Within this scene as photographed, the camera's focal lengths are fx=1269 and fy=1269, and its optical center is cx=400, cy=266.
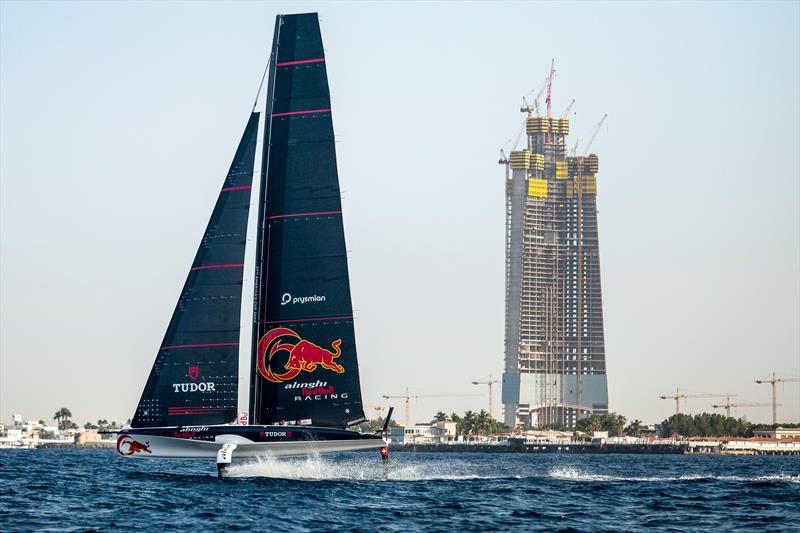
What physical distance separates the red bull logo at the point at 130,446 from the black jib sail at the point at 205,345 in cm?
79

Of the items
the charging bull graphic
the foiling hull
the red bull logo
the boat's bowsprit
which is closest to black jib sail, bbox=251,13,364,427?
the charging bull graphic

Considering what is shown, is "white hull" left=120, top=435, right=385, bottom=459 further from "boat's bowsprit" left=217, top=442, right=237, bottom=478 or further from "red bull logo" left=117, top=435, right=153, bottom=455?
"boat's bowsprit" left=217, top=442, right=237, bottom=478

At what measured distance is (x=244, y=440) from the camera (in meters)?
56.9

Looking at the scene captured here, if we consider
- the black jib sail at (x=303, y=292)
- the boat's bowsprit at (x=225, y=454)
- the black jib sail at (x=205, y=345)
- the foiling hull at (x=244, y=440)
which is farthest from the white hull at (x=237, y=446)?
the black jib sail at (x=303, y=292)

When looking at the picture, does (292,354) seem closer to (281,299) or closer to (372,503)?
(281,299)

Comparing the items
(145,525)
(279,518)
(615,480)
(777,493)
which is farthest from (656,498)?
(145,525)

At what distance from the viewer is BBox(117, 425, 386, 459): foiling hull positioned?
57.0 m

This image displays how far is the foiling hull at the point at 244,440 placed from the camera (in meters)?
57.0

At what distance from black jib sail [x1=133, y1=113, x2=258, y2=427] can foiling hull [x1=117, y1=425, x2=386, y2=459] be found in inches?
23.6

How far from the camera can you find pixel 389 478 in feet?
212

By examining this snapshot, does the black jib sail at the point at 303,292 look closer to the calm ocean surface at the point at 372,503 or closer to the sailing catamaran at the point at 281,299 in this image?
the sailing catamaran at the point at 281,299

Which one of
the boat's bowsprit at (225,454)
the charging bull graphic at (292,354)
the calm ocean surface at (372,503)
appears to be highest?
the charging bull graphic at (292,354)

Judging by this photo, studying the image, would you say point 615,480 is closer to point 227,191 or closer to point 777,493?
point 777,493

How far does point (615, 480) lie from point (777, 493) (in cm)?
1092
